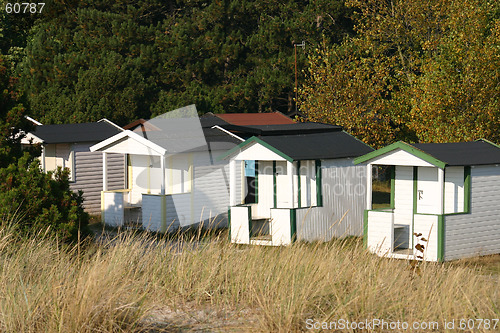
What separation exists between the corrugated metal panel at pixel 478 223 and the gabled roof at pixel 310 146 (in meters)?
4.03

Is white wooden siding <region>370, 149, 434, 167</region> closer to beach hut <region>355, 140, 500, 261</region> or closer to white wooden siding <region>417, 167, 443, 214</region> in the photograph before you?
beach hut <region>355, 140, 500, 261</region>

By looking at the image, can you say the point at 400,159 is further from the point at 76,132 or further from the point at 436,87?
the point at 76,132

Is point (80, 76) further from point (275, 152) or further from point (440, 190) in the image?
point (440, 190)

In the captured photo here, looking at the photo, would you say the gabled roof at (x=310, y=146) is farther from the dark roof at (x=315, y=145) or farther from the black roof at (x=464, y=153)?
the black roof at (x=464, y=153)

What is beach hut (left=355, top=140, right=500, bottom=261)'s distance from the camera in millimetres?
16375

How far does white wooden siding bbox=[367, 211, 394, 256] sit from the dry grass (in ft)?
22.8

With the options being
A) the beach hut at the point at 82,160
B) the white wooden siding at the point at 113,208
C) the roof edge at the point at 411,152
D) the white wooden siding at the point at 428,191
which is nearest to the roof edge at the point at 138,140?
the white wooden siding at the point at 113,208

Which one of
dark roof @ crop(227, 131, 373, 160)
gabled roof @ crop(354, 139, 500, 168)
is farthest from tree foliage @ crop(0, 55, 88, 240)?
gabled roof @ crop(354, 139, 500, 168)

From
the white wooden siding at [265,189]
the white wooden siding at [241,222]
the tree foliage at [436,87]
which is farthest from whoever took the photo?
the tree foliage at [436,87]

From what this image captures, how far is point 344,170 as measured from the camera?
800 inches

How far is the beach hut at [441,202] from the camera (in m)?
16.4

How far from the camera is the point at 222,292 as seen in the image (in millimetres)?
8992

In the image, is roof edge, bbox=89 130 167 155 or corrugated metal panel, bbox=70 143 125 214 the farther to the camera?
corrugated metal panel, bbox=70 143 125 214

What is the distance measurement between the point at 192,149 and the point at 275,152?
405cm
